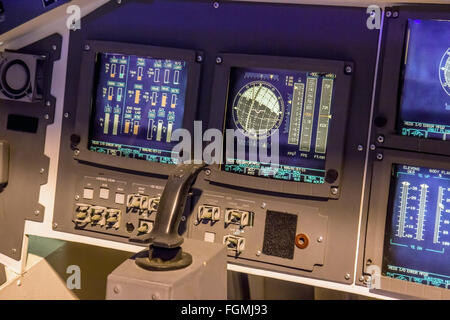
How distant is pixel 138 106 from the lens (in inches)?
102

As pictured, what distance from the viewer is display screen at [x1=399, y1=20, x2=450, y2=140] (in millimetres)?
2225

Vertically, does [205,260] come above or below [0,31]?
below

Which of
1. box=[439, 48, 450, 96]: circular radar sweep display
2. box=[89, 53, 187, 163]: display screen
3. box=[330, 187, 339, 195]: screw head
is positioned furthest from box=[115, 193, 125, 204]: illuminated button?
box=[439, 48, 450, 96]: circular radar sweep display

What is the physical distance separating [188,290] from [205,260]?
0.13 metres

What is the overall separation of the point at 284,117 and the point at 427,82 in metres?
0.49

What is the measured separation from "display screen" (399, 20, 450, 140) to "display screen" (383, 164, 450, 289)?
0.14m

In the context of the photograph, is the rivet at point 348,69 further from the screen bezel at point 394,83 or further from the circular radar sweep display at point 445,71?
the circular radar sweep display at point 445,71

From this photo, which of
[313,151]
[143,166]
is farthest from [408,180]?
[143,166]

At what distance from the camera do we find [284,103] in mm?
2400

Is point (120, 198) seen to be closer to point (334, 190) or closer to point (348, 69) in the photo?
point (334, 190)

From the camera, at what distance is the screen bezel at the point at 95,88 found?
8.21 ft

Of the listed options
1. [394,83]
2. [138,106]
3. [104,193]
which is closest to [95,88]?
[138,106]

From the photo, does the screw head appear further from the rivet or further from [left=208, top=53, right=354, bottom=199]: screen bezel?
the rivet

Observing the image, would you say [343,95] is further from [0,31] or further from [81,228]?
[0,31]
